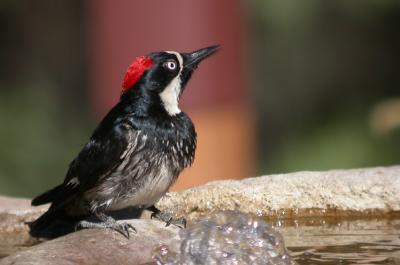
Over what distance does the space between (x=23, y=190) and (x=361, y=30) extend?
4.39 meters

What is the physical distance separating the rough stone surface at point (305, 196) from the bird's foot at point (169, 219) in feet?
0.64

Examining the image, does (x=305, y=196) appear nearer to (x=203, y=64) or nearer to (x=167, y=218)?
(x=167, y=218)

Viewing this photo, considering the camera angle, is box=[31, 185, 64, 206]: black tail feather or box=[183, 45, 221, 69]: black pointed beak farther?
box=[183, 45, 221, 69]: black pointed beak

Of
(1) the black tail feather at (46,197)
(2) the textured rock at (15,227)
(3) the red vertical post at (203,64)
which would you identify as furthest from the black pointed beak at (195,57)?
(3) the red vertical post at (203,64)

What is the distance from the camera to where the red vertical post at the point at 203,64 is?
279 inches

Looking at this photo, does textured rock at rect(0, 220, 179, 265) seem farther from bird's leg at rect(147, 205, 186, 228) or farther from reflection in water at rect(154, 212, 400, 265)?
bird's leg at rect(147, 205, 186, 228)

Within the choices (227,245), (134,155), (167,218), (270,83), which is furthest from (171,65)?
(270,83)

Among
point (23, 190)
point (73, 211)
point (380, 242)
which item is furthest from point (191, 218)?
point (23, 190)

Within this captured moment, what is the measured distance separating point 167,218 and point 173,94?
0.70 m

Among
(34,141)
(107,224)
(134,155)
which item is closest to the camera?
(107,224)

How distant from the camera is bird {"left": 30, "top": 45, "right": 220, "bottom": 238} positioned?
4.67 meters

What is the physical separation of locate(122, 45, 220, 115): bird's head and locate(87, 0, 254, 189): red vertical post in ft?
6.38

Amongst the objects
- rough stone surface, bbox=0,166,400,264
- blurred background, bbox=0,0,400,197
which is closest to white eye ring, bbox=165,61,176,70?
rough stone surface, bbox=0,166,400,264

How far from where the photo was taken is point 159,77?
16.3ft
